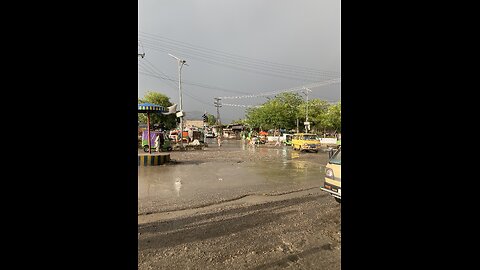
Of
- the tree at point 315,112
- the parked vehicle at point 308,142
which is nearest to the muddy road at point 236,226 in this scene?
the parked vehicle at point 308,142

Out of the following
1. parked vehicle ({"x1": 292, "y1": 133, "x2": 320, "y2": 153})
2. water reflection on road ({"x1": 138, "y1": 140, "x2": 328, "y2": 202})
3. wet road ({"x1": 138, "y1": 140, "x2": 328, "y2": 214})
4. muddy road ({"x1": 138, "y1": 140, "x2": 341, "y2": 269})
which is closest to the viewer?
muddy road ({"x1": 138, "y1": 140, "x2": 341, "y2": 269})

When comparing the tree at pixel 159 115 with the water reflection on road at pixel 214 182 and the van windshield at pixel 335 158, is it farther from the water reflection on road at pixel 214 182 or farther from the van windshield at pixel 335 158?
the van windshield at pixel 335 158

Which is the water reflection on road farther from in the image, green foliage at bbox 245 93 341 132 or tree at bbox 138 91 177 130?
tree at bbox 138 91 177 130

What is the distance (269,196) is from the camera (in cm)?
555

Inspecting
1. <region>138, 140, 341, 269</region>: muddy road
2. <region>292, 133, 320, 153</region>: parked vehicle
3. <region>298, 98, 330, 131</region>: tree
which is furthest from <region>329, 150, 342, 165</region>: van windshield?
<region>298, 98, 330, 131</region>: tree

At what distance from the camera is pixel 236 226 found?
12.1 ft

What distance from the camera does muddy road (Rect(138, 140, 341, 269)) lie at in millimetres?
2719

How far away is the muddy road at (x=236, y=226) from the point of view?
2.72m

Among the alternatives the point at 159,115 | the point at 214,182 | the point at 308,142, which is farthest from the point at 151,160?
the point at 159,115

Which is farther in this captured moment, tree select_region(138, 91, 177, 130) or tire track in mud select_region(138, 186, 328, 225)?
tree select_region(138, 91, 177, 130)
